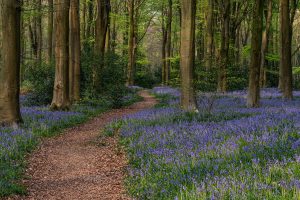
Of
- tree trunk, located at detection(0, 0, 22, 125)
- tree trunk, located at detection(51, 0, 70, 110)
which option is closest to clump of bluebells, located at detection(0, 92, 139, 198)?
tree trunk, located at detection(0, 0, 22, 125)

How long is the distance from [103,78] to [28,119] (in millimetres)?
8681

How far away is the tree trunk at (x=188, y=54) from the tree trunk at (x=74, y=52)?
7.92 m

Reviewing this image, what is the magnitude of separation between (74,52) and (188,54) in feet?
27.9

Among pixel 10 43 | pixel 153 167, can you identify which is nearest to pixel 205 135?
pixel 153 167

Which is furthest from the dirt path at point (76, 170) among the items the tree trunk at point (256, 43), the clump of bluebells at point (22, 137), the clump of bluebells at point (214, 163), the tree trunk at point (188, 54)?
the tree trunk at point (256, 43)

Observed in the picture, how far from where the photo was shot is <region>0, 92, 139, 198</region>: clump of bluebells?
22.8 feet

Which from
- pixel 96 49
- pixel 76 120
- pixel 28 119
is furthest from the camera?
pixel 96 49

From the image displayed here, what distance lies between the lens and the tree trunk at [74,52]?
20.2 meters

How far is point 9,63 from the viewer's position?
1230 cm

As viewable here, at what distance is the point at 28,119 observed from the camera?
45.5 feet

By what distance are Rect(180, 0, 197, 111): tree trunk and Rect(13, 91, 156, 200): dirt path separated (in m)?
4.18

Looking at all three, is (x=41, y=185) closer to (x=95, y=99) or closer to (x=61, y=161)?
(x=61, y=161)

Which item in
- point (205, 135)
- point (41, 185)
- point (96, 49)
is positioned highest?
point (96, 49)

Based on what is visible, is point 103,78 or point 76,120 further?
point 103,78
